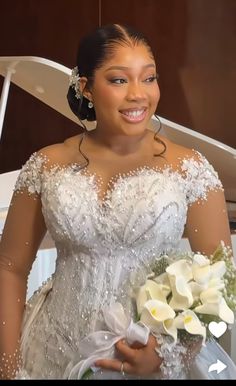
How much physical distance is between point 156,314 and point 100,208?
23 cm

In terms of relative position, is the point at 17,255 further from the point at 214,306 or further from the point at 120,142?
the point at 214,306

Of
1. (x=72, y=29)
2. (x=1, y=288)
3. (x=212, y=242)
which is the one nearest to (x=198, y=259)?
(x=212, y=242)

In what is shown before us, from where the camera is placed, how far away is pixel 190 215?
120cm

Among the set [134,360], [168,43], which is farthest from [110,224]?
[168,43]

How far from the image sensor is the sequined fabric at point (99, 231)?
3.88ft

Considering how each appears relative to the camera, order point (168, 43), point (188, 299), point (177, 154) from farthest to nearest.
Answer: point (168, 43) < point (177, 154) < point (188, 299)

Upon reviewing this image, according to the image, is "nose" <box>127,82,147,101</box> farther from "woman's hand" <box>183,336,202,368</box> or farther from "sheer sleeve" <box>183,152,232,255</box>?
"woman's hand" <box>183,336,202,368</box>

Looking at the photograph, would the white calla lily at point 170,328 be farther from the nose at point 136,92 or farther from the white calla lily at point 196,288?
the nose at point 136,92

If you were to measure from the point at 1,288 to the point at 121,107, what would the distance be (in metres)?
0.36

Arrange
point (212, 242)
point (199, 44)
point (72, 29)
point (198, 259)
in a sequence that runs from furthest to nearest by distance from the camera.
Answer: point (72, 29) < point (199, 44) < point (212, 242) < point (198, 259)

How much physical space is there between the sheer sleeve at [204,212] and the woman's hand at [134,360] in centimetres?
20

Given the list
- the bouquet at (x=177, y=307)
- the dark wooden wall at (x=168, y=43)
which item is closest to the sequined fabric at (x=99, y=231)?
the bouquet at (x=177, y=307)

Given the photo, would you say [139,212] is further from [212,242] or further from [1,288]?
[1,288]

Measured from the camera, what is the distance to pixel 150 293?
3.42 feet
